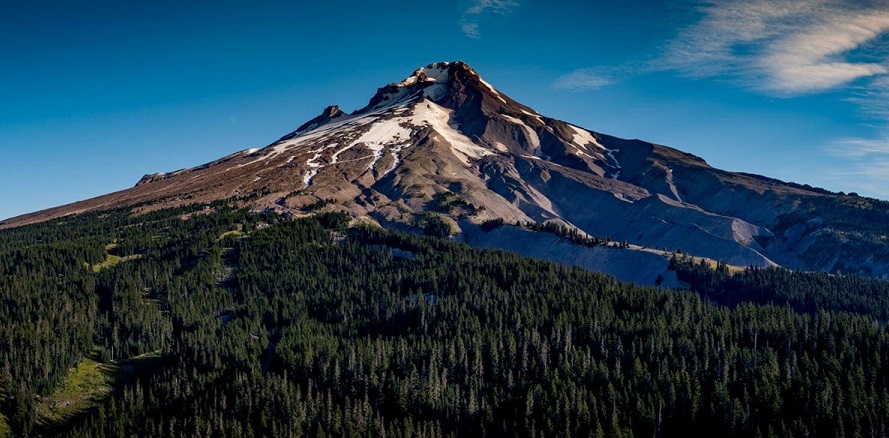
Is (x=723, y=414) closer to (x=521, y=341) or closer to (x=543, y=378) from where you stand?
(x=543, y=378)

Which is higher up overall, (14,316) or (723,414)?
(14,316)

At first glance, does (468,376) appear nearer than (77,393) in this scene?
Yes

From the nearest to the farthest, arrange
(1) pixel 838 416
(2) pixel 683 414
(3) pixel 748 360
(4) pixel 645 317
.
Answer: (1) pixel 838 416 → (2) pixel 683 414 → (3) pixel 748 360 → (4) pixel 645 317

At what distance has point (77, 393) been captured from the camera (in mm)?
166000

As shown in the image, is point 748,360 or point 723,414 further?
point 748,360

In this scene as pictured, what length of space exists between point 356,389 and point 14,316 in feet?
368

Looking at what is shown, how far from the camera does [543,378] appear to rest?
157 metres

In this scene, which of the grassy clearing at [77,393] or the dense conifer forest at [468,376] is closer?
the dense conifer forest at [468,376]

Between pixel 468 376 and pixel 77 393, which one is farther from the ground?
pixel 77 393

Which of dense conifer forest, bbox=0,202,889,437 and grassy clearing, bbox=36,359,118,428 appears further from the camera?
grassy clearing, bbox=36,359,118,428

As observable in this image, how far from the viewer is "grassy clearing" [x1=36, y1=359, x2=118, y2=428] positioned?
156 metres

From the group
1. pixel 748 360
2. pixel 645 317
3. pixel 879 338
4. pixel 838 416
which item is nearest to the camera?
pixel 838 416

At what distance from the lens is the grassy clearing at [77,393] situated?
6137 inches

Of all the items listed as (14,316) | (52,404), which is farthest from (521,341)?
(14,316)
